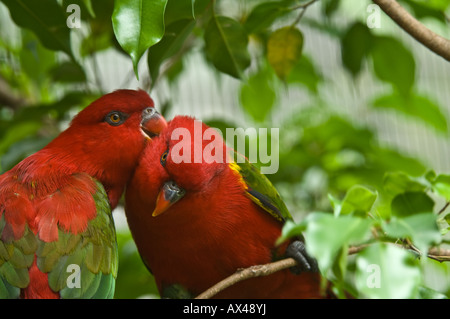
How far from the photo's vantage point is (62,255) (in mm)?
1017

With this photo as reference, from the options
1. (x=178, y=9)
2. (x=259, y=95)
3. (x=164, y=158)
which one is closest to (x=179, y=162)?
(x=164, y=158)

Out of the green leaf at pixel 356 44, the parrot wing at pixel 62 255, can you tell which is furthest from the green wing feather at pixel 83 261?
the green leaf at pixel 356 44

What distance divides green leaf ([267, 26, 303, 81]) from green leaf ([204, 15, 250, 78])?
0.12 metres

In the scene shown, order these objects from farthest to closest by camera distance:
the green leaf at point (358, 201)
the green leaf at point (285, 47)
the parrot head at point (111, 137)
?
the green leaf at point (285, 47), the parrot head at point (111, 137), the green leaf at point (358, 201)

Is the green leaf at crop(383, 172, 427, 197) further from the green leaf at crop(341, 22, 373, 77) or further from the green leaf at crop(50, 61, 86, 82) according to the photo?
the green leaf at crop(50, 61, 86, 82)

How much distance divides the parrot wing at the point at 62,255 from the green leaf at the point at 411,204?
546mm

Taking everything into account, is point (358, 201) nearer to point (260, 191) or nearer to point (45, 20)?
point (260, 191)

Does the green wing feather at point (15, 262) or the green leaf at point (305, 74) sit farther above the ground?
the green leaf at point (305, 74)

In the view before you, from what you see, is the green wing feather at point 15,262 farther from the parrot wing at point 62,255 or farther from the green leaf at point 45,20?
the green leaf at point 45,20

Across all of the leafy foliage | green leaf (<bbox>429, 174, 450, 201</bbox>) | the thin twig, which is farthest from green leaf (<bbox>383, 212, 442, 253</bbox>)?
the thin twig

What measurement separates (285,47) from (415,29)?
353mm

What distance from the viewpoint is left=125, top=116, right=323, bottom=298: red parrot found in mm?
1172

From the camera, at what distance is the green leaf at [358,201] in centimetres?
79
